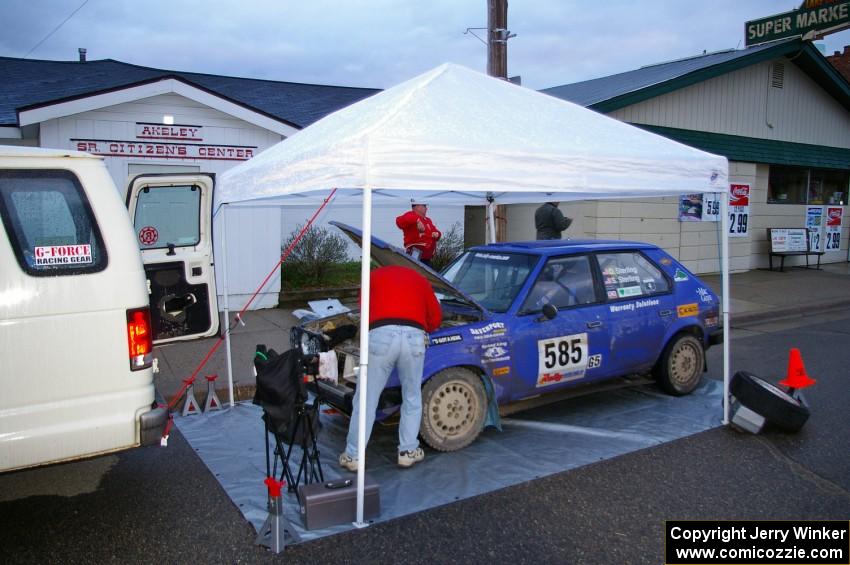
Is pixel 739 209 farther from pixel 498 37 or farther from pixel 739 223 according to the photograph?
pixel 498 37

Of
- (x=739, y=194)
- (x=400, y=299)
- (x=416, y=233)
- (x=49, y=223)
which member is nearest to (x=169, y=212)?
(x=416, y=233)

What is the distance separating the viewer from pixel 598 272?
596 cm

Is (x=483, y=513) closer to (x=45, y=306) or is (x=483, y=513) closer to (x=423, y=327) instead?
(x=423, y=327)

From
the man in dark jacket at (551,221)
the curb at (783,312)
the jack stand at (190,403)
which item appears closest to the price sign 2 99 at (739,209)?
the curb at (783,312)

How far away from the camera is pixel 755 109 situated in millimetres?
15641

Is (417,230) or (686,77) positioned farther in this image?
(686,77)

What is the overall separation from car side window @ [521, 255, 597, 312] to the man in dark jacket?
3567 millimetres

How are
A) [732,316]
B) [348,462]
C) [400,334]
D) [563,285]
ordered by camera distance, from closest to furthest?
[400,334], [348,462], [563,285], [732,316]

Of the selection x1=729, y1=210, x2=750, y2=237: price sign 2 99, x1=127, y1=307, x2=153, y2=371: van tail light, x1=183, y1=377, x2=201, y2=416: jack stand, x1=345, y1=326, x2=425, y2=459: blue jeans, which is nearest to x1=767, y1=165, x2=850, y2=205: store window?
x1=729, y1=210, x2=750, y2=237: price sign 2 99

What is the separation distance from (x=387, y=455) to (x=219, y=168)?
21.8ft

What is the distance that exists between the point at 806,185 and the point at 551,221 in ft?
38.6

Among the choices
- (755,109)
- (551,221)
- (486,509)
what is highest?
(755,109)

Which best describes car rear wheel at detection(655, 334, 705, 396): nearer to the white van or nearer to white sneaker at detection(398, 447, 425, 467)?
white sneaker at detection(398, 447, 425, 467)

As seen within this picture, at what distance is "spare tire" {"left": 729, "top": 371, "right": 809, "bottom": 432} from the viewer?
5.37m
